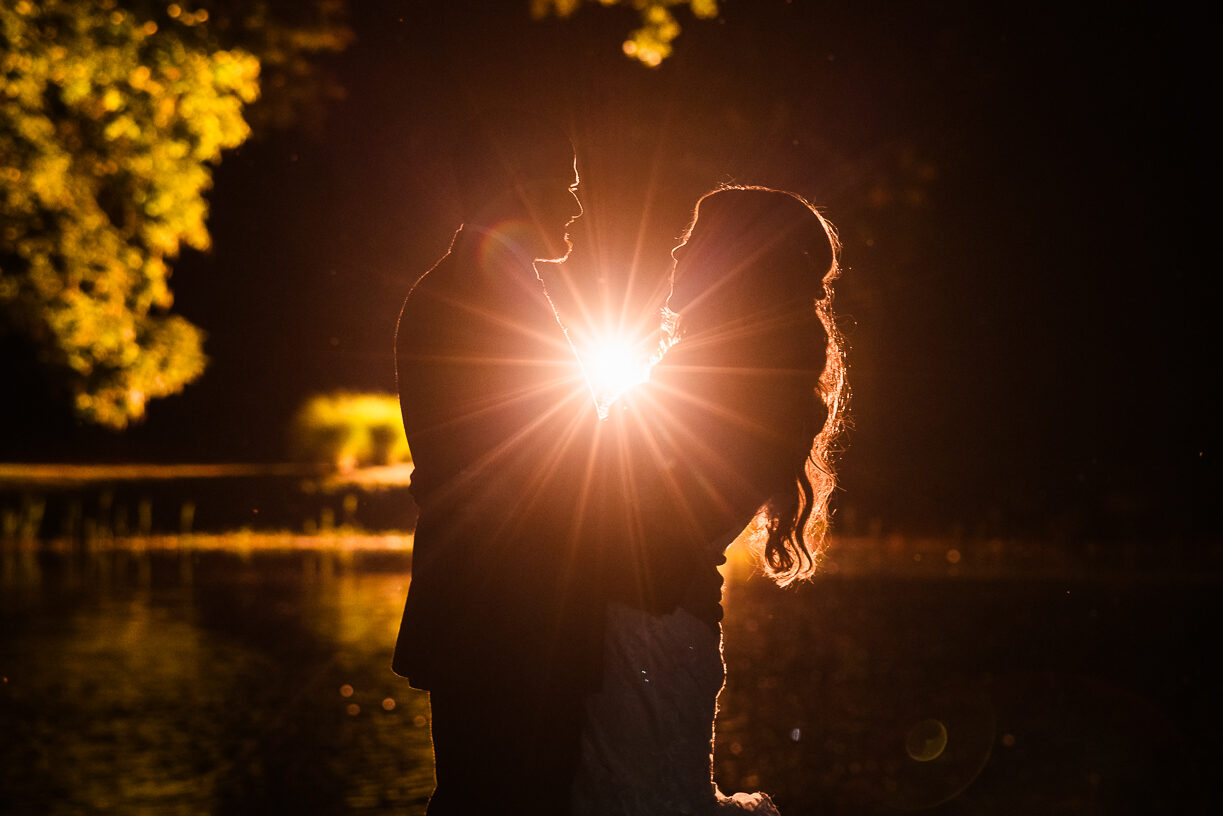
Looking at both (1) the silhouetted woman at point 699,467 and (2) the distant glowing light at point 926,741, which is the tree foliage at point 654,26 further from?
(1) the silhouetted woman at point 699,467

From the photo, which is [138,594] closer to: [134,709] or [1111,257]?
[134,709]

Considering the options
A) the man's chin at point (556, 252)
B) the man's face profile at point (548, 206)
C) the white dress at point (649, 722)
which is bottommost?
the white dress at point (649, 722)

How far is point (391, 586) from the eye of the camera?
51.7 ft

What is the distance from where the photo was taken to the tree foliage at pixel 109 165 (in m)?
14.2

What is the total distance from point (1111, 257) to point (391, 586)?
15.0 m

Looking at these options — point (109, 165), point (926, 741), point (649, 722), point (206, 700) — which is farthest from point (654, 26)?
point (649, 722)

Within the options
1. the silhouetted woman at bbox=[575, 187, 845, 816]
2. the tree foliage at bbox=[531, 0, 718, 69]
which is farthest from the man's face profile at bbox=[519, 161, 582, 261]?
the tree foliage at bbox=[531, 0, 718, 69]

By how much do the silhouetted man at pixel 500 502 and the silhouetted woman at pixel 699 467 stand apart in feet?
0.26

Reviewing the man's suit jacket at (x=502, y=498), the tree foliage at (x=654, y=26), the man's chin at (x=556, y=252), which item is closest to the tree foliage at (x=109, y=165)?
the tree foliage at (x=654, y=26)

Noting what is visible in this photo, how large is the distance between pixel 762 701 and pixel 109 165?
10.9 m

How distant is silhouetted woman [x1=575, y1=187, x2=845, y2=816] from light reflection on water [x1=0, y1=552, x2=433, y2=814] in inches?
195

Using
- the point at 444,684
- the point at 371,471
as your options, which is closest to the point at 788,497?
the point at 444,684

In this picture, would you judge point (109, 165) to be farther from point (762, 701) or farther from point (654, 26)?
point (762, 701)

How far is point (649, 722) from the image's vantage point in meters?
2.33
